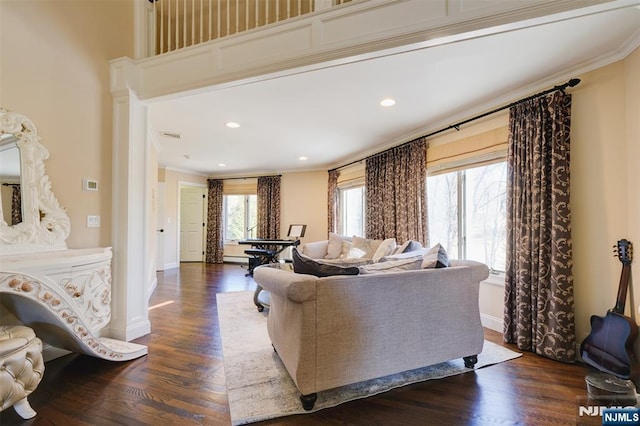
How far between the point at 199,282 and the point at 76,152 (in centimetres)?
340

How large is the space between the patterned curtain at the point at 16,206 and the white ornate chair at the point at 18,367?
82 cm

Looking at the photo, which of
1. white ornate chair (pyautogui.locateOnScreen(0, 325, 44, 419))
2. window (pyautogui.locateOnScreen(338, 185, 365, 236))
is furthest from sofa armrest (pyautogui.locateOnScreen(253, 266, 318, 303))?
window (pyautogui.locateOnScreen(338, 185, 365, 236))

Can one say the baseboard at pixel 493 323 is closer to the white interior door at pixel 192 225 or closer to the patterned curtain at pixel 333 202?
the patterned curtain at pixel 333 202

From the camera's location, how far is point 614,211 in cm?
231

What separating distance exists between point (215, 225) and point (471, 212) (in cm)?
637

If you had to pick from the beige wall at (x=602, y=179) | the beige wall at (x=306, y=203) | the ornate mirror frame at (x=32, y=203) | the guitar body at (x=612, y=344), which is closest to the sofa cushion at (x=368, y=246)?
the beige wall at (x=602, y=179)

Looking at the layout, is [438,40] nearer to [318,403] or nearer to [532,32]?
[532,32]

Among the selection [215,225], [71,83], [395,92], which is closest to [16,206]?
[71,83]

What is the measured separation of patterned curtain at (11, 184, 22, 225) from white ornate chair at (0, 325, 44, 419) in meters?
0.82

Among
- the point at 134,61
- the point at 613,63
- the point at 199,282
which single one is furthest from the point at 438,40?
the point at 199,282

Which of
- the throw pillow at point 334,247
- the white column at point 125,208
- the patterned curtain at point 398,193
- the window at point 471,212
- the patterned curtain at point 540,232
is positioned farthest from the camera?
the throw pillow at point 334,247

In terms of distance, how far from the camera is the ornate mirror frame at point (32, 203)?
2.09 m

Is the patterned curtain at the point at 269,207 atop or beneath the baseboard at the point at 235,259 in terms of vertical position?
atop

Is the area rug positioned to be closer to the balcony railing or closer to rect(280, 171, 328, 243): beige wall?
the balcony railing
